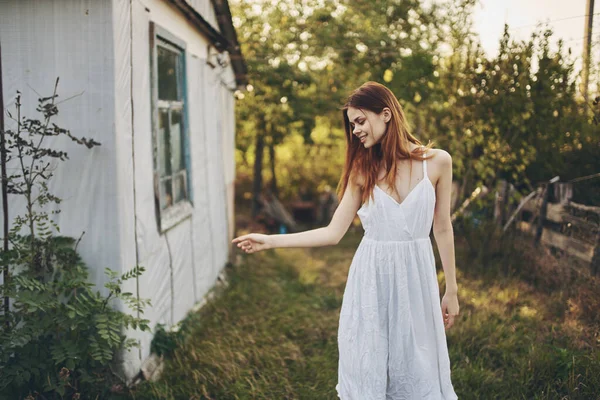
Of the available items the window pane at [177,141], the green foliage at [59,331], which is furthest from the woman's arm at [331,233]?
Result: the window pane at [177,141]

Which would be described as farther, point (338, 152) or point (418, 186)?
point (338, 152)

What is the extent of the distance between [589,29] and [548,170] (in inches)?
63.2

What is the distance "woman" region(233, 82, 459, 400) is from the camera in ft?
8.75

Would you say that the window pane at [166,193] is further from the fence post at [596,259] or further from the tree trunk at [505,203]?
the tree trunk at [505,203]

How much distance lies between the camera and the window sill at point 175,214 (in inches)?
184

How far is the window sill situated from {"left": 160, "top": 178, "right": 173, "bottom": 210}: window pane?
0.05m

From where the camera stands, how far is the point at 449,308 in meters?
2.89

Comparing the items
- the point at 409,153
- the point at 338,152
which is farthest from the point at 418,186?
the point at 338,152

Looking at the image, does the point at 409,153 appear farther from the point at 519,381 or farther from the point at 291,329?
the point at 291,329

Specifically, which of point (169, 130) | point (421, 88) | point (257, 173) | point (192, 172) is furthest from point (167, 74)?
point (257, 173)

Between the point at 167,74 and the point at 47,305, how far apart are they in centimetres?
256

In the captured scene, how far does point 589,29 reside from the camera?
4.78 meters

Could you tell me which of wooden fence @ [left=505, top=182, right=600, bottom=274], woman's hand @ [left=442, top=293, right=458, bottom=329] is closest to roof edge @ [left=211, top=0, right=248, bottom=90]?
wooden fence @ [left=505, top=182, right=600, bottom=274]

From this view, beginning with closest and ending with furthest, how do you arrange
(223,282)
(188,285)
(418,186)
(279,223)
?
(418,186) → (188,285) → (223,282) → (279,223)
